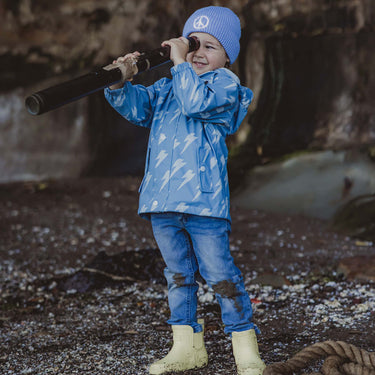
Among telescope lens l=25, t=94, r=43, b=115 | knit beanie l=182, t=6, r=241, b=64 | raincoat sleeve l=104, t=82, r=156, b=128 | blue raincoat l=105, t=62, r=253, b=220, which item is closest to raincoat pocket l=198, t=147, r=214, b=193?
blue raincoat l=105, t=62, r=253, b=220

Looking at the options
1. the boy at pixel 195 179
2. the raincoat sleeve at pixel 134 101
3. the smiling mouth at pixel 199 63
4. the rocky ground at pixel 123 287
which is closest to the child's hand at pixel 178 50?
the boy at pixel 195 179

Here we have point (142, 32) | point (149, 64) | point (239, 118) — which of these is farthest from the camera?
point (142, 32)

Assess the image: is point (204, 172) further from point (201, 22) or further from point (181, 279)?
point (201, 22)

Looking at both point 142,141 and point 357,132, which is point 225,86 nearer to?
point 357,132

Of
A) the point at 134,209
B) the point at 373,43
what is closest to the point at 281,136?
the point at 373,43

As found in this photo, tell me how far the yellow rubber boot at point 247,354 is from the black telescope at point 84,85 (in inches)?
39.1

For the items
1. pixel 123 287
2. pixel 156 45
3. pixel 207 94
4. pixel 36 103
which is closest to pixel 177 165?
pixel 207 94

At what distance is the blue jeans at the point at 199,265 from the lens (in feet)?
6.84

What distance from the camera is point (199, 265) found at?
2135 mm

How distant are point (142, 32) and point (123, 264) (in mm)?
2960

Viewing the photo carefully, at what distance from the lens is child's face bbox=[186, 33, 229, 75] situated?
2215 millimetres

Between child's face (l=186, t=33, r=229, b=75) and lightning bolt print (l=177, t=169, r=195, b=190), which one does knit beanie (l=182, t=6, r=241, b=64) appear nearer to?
child's face (l=186, t=33, r=229, b=75)

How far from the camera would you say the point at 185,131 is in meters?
2.12

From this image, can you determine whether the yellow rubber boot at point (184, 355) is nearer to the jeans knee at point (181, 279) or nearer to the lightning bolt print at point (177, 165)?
the jeans knee at point (181, 279)
